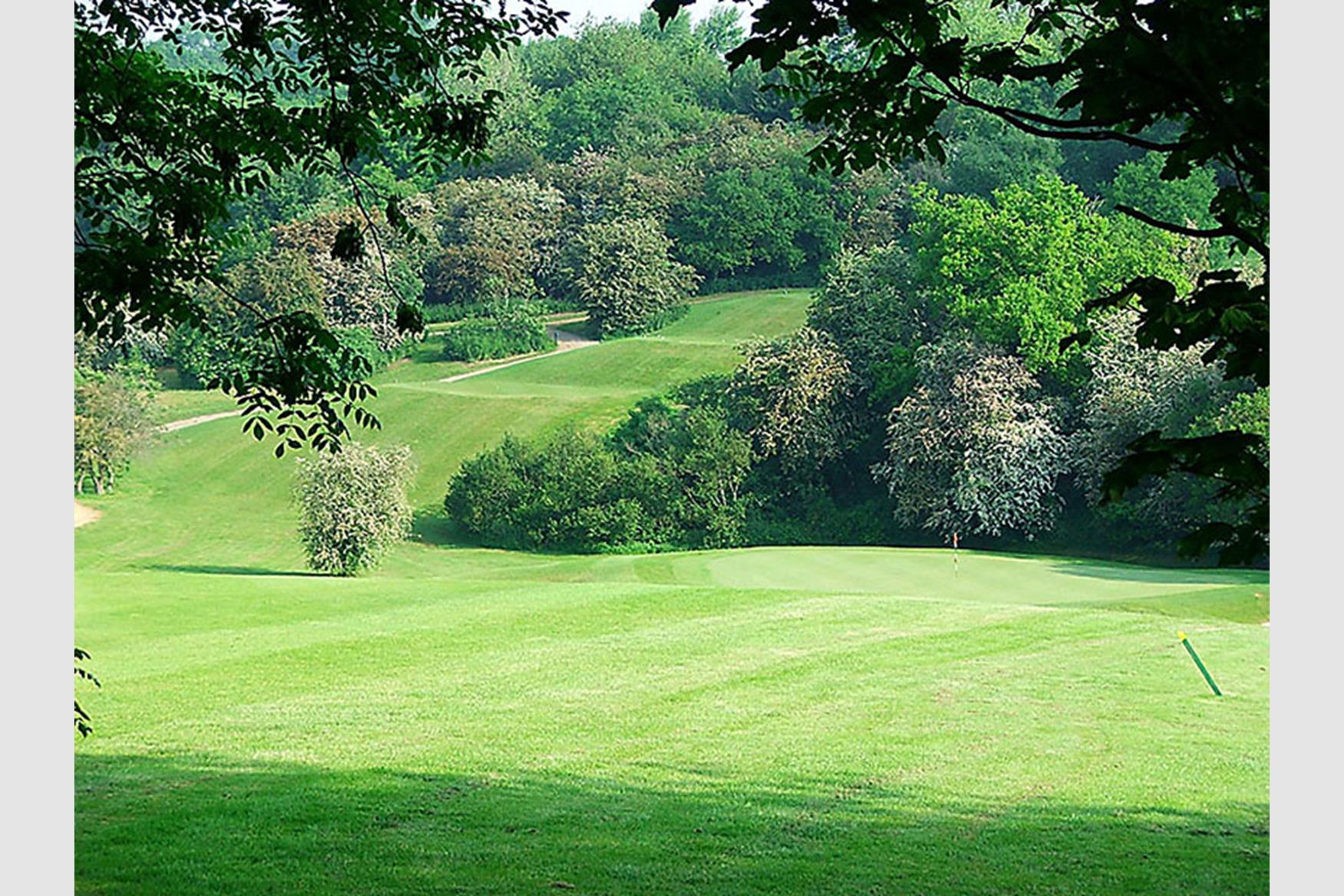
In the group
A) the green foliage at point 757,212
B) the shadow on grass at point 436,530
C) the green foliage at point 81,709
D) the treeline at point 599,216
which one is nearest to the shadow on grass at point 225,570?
the shadow on grass at point 436,530

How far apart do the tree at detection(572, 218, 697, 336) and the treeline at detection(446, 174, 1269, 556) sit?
92 centimetres

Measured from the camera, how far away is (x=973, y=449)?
1355cm

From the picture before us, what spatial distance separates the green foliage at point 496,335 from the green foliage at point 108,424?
2999mm

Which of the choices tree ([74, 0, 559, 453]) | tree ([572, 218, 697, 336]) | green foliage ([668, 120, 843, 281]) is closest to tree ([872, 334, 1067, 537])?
green foliage ([668, 120, 843, 281])

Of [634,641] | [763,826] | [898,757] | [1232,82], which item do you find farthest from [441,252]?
[1232,82]

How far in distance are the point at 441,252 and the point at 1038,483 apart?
6.14 meters

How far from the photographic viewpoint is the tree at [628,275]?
48.2ft

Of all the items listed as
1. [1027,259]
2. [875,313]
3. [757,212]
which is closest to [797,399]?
[875,313]

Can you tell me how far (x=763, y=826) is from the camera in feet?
20.0

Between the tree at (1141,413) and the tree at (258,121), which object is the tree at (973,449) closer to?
the tree at (1141,413)

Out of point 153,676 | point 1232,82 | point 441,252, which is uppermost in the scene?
point 441,252
